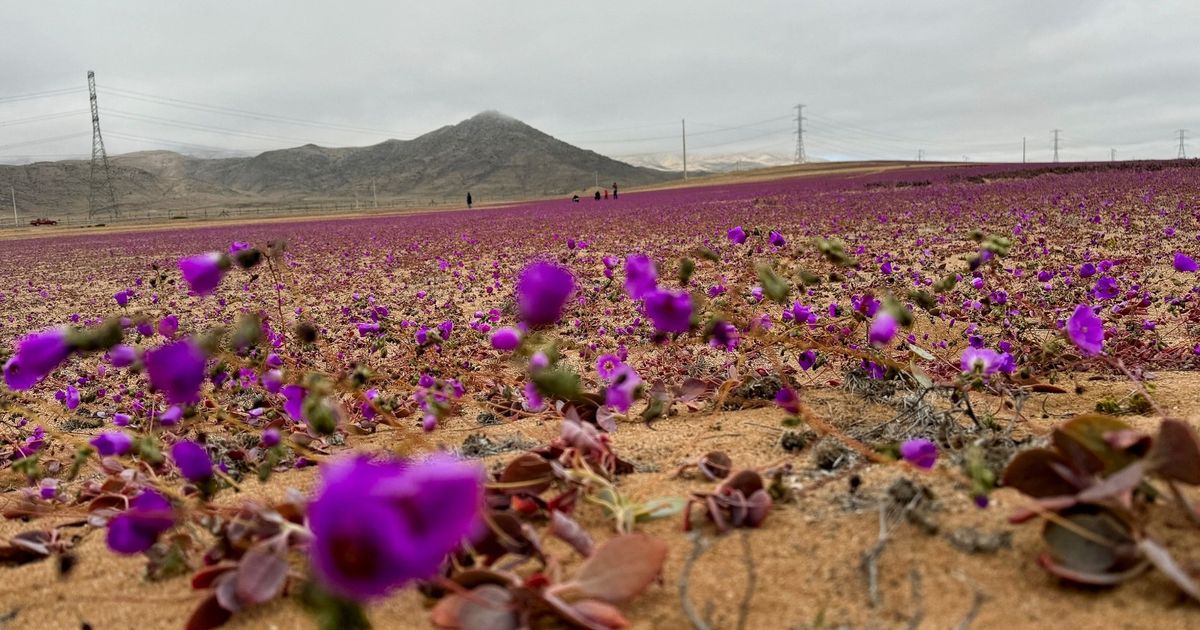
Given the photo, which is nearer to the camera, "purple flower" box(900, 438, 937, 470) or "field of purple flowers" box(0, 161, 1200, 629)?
"field of purple flowers" box(0, 161, 1200, 629)

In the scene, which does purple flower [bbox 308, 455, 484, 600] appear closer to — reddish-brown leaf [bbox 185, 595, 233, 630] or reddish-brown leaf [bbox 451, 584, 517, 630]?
reddish-brown leaf [bbox 451, 584, 517, 630]

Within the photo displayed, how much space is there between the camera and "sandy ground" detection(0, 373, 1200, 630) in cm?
112

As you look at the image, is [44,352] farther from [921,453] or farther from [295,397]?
[921,453]

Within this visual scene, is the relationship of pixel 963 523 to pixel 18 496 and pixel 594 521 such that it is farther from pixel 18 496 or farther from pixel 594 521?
pixel 18 496

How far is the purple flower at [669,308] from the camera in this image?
142 cm

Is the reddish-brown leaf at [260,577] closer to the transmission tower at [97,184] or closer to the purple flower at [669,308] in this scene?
the purple flower at [669,308]

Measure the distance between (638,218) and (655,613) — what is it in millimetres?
18324

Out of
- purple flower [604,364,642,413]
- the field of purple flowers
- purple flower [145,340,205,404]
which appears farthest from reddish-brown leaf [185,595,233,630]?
purple flower [604,364,642,413]

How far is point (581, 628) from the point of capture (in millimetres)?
1155

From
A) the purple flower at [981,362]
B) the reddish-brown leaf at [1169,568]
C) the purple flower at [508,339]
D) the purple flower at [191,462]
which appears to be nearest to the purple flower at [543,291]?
the purple flower at [508,339]

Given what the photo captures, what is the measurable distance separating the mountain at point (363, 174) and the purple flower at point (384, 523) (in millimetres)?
90393

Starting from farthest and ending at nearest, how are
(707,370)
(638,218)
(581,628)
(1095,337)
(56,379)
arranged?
(638,218), (56,379), (707,370), (1095,337), (581,628)

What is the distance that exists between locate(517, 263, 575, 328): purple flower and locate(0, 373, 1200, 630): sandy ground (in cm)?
51

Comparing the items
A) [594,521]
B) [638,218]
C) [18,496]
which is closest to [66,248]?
[638,218]
